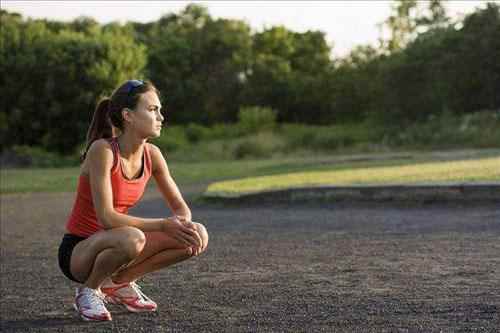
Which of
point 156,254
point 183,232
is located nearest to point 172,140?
point 156,254

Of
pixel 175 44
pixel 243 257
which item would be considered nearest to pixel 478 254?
pixel 243 257

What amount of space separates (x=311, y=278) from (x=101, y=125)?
2.30 meters

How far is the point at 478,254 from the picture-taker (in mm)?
8094

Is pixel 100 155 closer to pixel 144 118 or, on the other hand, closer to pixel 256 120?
Result: pixel 144 118

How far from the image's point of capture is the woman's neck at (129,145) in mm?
5867

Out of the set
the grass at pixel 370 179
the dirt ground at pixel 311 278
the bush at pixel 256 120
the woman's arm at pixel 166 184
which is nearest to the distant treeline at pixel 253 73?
the bush at pixel 256 120

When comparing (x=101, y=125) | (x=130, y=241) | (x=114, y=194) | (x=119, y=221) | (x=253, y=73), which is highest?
(x=253, y=73)

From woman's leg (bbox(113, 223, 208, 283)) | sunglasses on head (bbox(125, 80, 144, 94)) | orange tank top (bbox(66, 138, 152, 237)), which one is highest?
sunglasses on head (bbox(125, 80, 144, 94))

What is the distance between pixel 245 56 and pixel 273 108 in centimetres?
457

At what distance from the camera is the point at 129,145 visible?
19.3ft

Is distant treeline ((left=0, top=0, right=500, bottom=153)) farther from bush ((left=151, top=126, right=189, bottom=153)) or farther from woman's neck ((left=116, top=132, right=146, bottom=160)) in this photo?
woman's neck ((left=116, top=132, right=146, bottom=160))

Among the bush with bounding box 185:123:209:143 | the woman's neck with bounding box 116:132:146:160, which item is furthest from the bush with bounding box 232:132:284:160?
the woman's neck with bounding box 116:132:146:160

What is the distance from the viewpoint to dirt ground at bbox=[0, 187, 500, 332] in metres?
5.61

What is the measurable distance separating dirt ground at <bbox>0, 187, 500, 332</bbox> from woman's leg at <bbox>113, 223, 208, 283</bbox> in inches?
11.5
